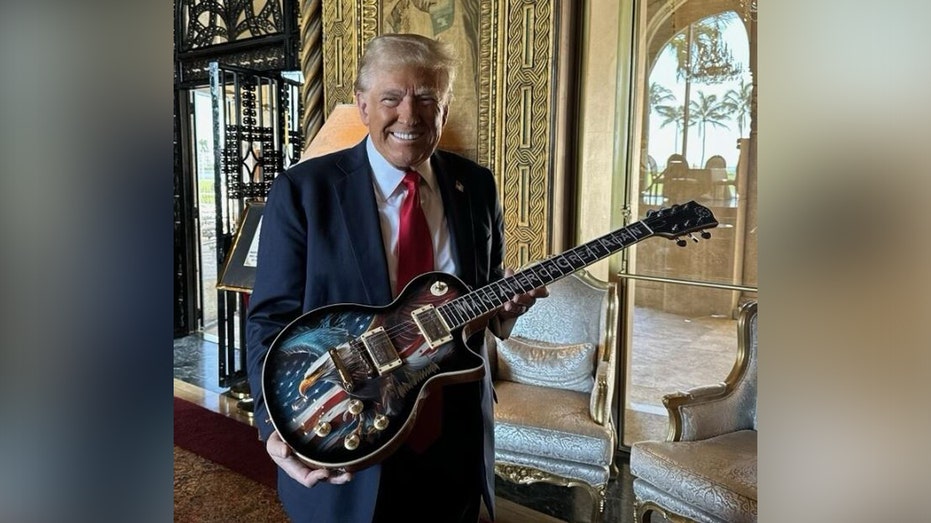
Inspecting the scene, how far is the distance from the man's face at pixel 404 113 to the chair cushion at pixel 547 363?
1120 mm

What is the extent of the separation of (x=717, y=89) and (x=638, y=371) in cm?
90

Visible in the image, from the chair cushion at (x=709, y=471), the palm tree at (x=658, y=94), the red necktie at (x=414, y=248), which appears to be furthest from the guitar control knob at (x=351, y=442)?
the palm tree at (x=658, y=94)

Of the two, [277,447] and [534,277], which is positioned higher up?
[534,277]

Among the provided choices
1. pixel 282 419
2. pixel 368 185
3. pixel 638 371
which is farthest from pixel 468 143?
pixel 282 419

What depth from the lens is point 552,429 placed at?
1684 mm

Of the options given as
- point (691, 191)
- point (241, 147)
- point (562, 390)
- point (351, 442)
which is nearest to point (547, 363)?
point (562, 390)

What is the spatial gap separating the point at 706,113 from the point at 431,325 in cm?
138

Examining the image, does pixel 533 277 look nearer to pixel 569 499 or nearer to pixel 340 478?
pixel 340 478

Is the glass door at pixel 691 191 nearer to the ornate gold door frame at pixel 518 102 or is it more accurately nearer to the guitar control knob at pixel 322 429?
the ornate gold door frame at pixel 518 102

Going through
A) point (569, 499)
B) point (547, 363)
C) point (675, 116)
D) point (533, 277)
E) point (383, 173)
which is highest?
point (675, 116)

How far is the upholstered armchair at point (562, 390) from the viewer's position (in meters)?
1.67
